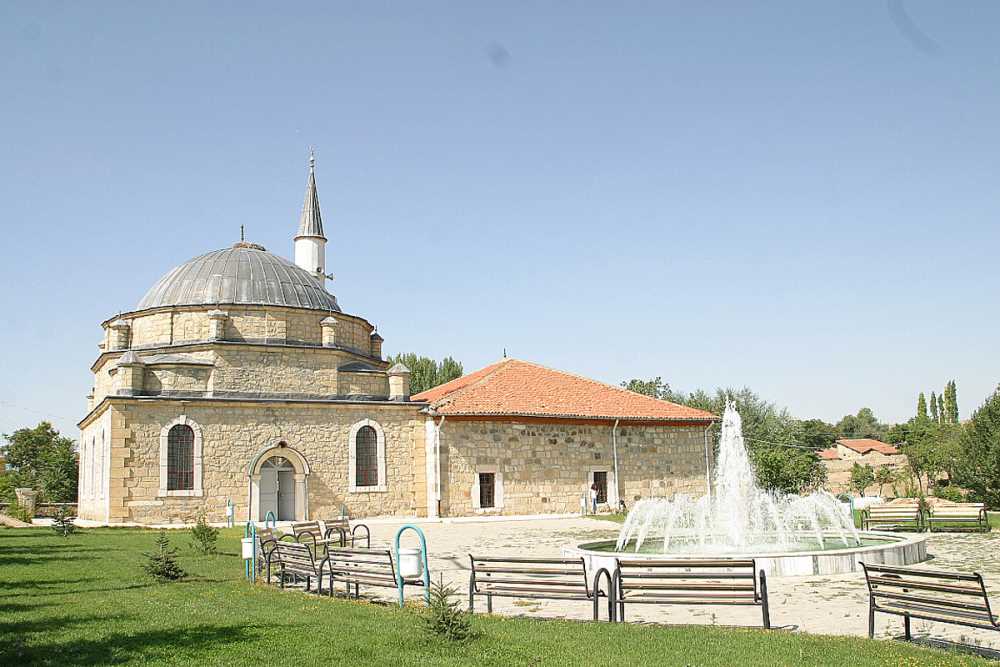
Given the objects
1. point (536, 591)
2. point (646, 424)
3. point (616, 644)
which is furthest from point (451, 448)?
point (616, 644)

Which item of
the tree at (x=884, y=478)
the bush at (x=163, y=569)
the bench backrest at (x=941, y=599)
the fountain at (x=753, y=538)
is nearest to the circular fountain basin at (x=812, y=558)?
the fountain at (x=753, y=538)

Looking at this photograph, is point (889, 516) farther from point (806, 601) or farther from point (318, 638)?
point (318, 638)

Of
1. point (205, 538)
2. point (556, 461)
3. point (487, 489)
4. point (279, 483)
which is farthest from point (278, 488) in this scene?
point (205, 538)

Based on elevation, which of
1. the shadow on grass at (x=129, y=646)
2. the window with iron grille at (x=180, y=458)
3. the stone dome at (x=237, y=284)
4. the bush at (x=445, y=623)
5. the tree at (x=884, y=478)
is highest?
the stone dome at (x=237, y=284)

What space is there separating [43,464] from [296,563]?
40712mm

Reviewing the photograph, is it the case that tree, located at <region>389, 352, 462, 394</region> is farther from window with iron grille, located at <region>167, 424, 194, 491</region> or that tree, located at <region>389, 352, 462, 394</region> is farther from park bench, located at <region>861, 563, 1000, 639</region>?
park bench, located at <region>861, 563, 1000, 639</region>

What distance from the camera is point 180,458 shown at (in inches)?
974

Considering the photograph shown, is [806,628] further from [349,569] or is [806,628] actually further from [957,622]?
[349,569]

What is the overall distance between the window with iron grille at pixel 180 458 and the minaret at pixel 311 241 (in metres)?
15.5

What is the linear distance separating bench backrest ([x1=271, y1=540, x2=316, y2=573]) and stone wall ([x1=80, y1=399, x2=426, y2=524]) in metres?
14.3

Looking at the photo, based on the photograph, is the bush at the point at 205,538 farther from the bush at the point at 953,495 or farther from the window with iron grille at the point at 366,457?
the bush at the point at 953,495

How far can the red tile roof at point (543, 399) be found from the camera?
28.0 metres

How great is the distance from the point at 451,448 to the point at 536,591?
1876 cm

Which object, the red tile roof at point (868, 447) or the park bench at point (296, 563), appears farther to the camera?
the red tile roof at point (868, 447)
